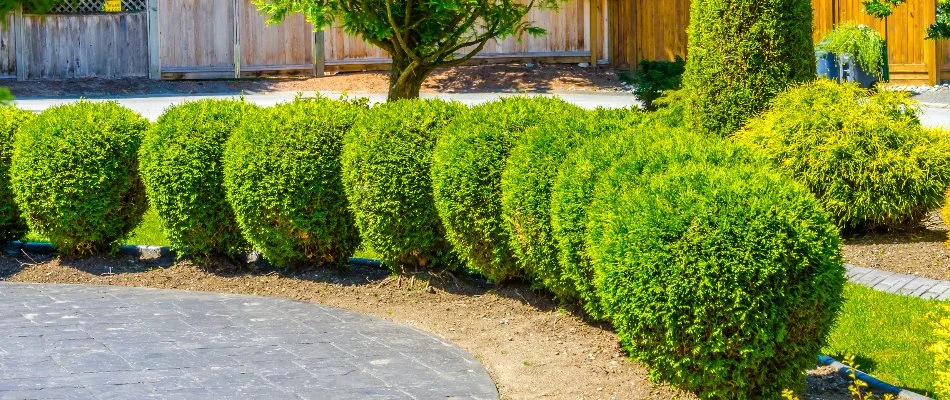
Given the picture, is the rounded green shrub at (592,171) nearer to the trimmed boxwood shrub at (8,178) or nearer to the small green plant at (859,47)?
the trimmed boxwood shrub at (8,178)

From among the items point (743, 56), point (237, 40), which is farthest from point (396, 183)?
point (237, 40)

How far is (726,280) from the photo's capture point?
5.43 m

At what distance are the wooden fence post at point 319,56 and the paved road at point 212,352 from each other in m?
21.1

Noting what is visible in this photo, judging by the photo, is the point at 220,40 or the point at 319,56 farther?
the point at 319,56

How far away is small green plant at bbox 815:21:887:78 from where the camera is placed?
1945cm

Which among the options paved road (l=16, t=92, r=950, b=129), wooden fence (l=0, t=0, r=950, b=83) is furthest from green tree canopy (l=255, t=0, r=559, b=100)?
wooden fence (l=0, t=0, r=950, b=83)

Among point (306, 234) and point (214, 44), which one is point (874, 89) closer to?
point (306, 234)

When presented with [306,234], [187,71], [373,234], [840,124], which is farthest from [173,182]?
[187,71]

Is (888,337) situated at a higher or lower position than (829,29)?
lower

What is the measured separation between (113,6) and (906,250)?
2128 cm

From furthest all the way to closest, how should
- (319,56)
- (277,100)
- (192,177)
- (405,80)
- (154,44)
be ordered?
(319,56) → (154,44) → (277,100) → (405,80) → (192,177)

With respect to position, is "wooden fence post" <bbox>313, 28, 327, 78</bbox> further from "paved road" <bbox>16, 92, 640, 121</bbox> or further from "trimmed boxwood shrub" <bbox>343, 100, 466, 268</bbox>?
"trimmed boxwood shrub" <bbox>343, 100, 466, 268</bbox>

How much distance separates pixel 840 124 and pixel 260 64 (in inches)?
841

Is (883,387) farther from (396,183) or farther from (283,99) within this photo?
(283,99)
